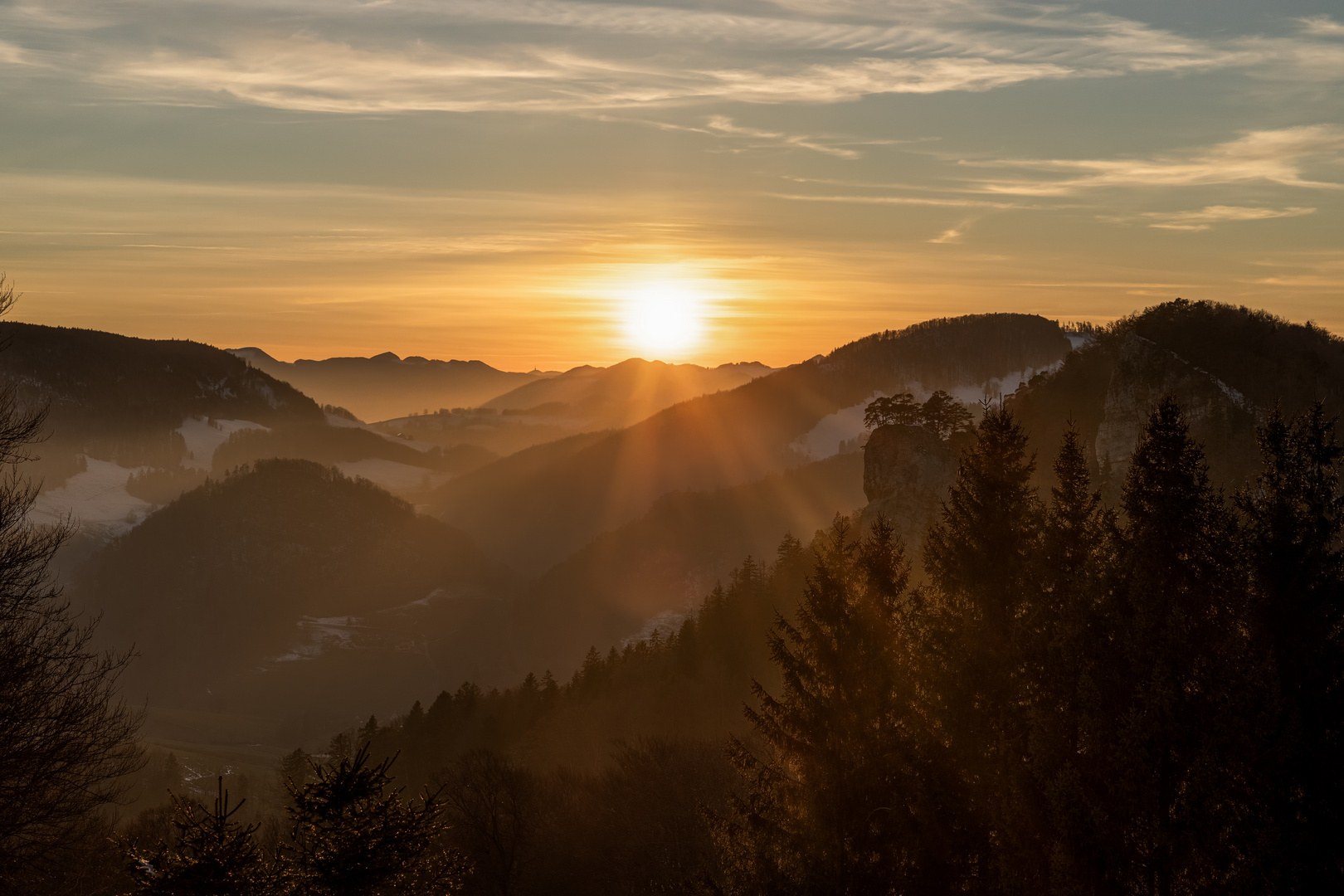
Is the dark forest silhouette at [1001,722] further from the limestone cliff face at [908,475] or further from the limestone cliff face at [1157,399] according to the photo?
the limestone cliff face at [1157,399]

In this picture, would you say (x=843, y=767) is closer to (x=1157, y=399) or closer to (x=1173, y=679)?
(x=1173, y=679)

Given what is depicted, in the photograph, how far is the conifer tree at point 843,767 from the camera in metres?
28.2

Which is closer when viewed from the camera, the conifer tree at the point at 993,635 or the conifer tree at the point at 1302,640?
the conifer tree at the point at 1302,640

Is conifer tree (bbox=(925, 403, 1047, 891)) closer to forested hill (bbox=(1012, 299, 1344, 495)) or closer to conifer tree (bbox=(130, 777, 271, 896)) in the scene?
conifer tree (bbox=(130, 777, 271, 896))

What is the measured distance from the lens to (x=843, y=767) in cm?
2895

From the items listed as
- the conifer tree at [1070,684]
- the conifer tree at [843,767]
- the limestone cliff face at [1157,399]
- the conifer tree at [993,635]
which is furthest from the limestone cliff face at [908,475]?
the conifer tree at [1070,684]

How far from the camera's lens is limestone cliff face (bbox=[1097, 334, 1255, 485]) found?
73375mm

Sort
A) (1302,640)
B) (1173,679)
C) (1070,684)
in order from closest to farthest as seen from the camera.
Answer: (1173,679)
(1302,640)
(1070,684)

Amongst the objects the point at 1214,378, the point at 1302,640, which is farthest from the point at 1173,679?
the point at 1214,378

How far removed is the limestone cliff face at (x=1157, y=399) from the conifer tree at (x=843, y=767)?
50.2 m

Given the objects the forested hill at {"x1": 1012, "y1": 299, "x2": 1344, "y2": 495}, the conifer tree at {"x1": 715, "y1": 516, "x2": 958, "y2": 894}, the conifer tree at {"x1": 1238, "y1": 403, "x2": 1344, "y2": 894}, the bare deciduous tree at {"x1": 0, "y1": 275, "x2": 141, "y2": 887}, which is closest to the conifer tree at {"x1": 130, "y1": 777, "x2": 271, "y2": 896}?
the bare deciduous tree at {"x1": 0, "y1": 275, "x2": 141, "y2": 887}

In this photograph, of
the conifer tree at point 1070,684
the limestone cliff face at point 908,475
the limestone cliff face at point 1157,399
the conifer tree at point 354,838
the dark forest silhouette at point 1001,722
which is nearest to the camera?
the conifer tree at point 354,838

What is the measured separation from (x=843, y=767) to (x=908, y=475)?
177ft

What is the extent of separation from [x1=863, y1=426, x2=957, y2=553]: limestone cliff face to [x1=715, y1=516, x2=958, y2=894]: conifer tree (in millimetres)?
48111
